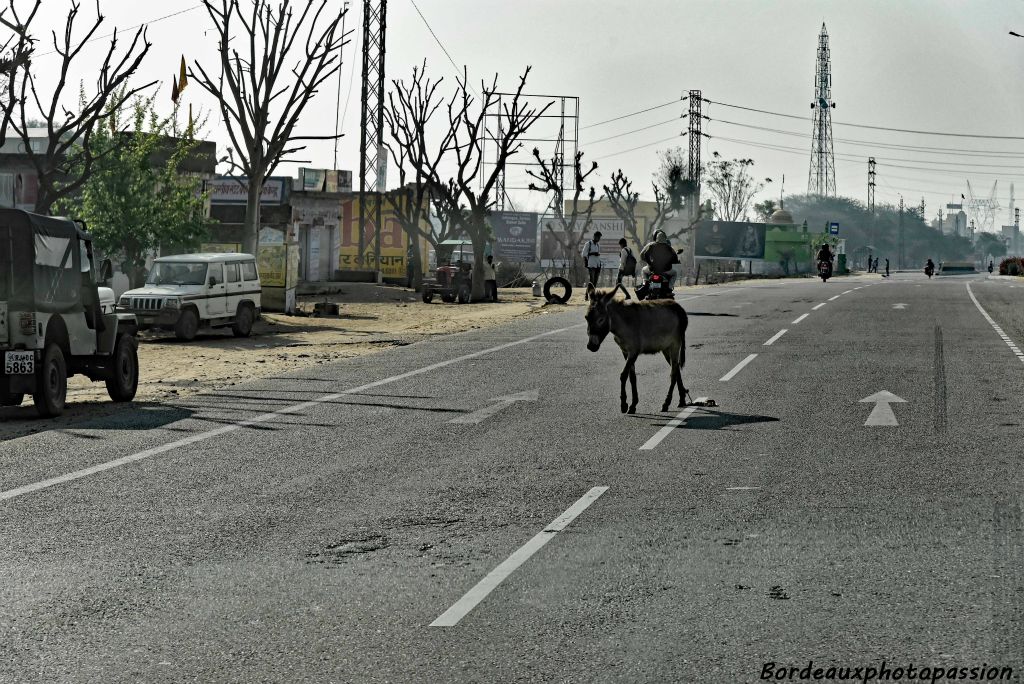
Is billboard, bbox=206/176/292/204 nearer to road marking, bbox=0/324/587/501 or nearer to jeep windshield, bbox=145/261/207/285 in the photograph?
jeep windshield, bbox=145/261/207/285

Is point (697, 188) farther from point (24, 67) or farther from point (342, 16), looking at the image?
point (24, 67)

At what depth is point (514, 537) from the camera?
335 inches

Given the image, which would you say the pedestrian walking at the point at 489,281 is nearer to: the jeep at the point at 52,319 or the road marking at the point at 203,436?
the road marking at the point at 203,436

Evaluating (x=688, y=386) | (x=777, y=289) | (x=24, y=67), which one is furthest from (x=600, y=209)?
(x=688, y=386)

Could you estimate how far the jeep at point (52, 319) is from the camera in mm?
15461

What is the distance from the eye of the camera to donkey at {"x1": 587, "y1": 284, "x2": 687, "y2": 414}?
14836 millimetres

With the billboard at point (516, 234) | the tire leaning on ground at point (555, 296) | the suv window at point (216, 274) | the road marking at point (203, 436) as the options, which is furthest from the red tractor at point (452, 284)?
the billboard at point (516, 234)

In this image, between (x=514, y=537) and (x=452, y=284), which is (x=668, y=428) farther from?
(x=452, y=284)

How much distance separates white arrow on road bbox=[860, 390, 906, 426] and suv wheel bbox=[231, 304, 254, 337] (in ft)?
62.7

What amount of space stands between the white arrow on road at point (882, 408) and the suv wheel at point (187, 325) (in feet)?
59.4

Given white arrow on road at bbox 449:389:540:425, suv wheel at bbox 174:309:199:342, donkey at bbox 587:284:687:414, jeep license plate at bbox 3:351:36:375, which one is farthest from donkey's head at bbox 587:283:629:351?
suv wheel at bbox 174:309:199:342

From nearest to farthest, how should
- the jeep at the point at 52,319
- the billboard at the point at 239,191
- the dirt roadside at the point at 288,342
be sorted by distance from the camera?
1. the jeep at the point at 52,319
2. the dirt roadside at the point at 288,342
3. the billboard at the point at 239,191

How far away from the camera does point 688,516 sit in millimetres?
9164

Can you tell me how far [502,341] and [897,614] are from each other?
19.3 m
